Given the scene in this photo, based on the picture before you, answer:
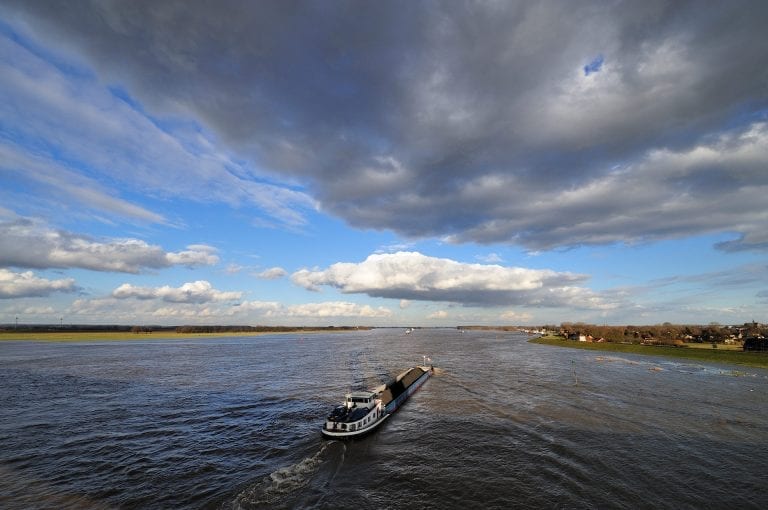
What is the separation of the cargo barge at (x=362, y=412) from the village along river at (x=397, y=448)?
1254 millimetres

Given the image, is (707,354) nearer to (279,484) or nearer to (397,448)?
(397,448)

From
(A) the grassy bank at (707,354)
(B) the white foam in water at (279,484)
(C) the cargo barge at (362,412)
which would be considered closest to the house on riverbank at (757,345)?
(A) the grassy bank at (707,354)

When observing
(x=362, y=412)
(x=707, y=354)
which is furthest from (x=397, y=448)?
(x=707, y=354)

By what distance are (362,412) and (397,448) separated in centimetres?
571

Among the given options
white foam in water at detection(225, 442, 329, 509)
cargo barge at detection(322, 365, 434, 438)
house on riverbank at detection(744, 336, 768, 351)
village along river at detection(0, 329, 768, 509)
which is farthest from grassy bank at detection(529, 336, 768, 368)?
white foam in water at detection(225, 442, 329, 509)

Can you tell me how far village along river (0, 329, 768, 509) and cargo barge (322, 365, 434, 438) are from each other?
4.11ft

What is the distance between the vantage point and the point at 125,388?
61312 mm

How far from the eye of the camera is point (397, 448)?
114 feet

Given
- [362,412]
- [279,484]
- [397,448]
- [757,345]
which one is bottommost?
[397,448]

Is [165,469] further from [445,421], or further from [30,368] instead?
[30,368]

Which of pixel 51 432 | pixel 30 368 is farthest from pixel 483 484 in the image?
pixel 30 368

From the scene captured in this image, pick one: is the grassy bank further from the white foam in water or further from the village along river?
the white foam in water

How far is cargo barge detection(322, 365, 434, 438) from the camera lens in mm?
36500

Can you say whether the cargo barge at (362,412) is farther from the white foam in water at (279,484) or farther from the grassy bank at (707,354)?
the grassy bank at (707,354)
